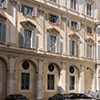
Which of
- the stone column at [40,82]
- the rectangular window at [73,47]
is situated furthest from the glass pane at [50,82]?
the rectangular window at [73,47]

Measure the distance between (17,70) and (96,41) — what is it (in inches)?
653

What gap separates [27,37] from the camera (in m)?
30.0

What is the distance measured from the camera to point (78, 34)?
3719cm

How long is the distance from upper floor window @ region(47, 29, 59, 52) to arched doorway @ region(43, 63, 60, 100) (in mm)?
1991

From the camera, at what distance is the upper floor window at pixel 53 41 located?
106 ft

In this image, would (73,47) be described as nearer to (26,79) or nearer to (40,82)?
(40,82)

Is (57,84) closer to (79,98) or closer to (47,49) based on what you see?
(47,49)

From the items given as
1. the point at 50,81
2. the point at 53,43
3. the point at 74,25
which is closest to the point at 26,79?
the point at 50,81

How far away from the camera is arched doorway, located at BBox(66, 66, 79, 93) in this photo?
113ft

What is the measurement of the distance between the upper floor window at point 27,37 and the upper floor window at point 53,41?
2.51m

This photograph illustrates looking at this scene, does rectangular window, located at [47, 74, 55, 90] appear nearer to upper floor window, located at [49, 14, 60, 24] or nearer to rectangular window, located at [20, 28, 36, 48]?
rectangular window, located at [20, 28, 36, 48]

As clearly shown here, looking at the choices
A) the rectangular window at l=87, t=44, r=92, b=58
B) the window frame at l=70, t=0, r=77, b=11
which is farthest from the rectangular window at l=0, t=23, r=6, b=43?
the rectangular window at l=87, t=44, r=92, b=58

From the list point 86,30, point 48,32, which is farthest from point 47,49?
point 86,30

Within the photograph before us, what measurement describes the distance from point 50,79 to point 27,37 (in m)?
6.19
